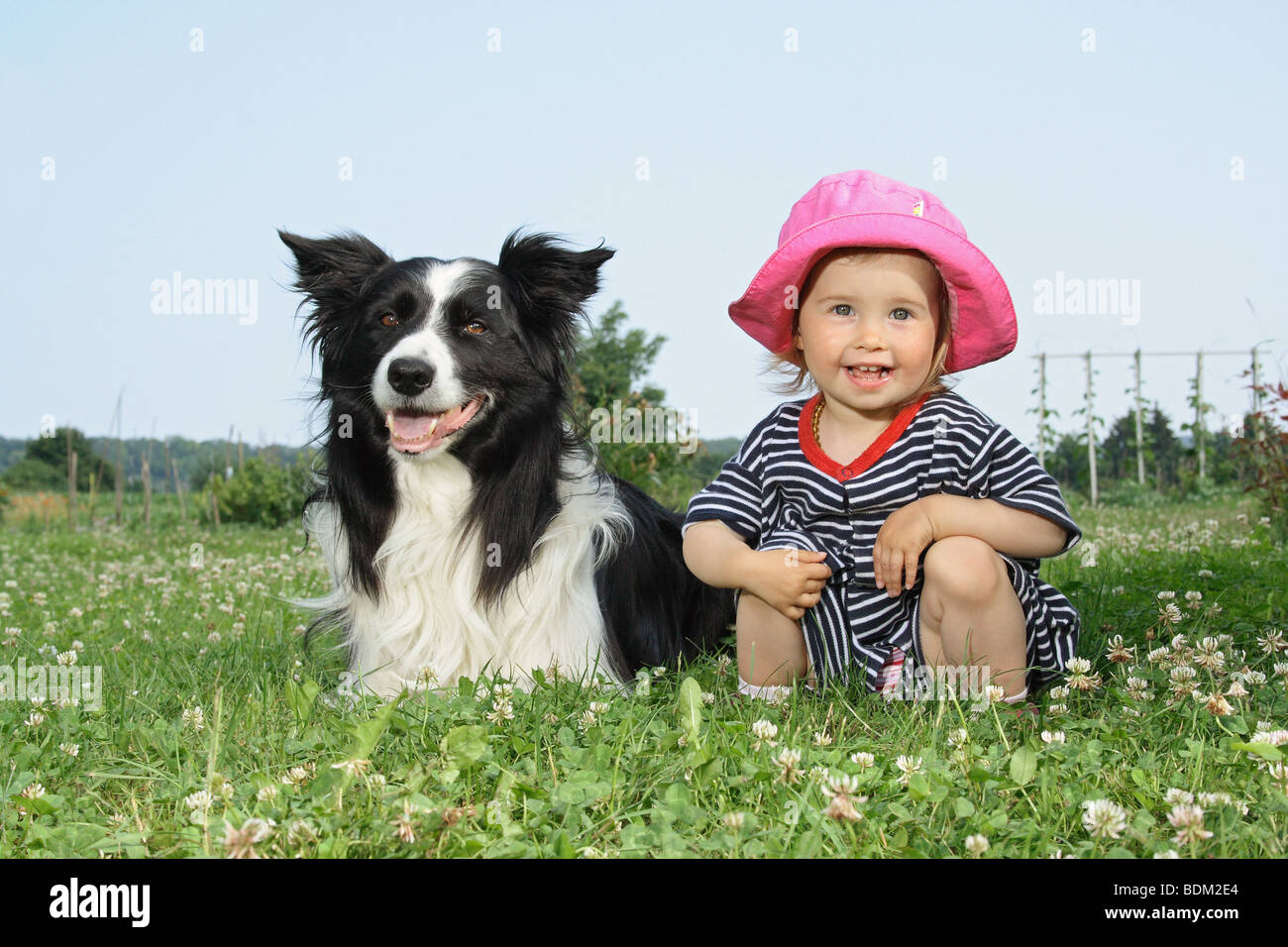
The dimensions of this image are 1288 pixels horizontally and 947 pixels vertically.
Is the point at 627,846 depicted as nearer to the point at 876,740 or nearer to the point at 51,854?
the point at 876,740

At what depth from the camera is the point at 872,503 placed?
3154mm

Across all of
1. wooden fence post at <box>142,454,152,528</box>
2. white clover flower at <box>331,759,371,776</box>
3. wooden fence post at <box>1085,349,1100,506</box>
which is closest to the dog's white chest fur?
white clover flower at <box>331,759,371,776</box>

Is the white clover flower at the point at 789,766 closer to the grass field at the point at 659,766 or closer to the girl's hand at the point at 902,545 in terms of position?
the grass field at the point at 659,766

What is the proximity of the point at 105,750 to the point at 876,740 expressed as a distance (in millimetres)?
2119

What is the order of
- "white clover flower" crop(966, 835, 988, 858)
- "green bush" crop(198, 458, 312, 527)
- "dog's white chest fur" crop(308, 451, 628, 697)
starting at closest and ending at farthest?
"white clover flower" crop(966, 835, 988, 858) → "dog's white chest fur" crop(308, 451, 628, 697) → "green bush" crop(198, 458, 312, 527)

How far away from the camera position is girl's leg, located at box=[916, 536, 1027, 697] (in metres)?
2.85

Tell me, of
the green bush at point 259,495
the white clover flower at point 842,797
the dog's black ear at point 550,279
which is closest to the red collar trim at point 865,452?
the dog's black ear at point 550,279

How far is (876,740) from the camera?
2.80 m

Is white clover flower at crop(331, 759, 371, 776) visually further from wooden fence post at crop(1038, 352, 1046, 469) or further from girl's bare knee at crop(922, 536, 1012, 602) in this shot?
A: wooden fence post at crop(1038, 352, 1046, 469)

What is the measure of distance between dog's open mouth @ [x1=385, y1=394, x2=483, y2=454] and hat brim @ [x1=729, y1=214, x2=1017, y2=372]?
971 millimetres

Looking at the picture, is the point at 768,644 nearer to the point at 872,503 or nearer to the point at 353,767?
the point at 872,503

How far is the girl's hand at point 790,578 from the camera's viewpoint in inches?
120

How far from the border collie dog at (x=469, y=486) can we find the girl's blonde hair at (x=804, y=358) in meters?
0.78
